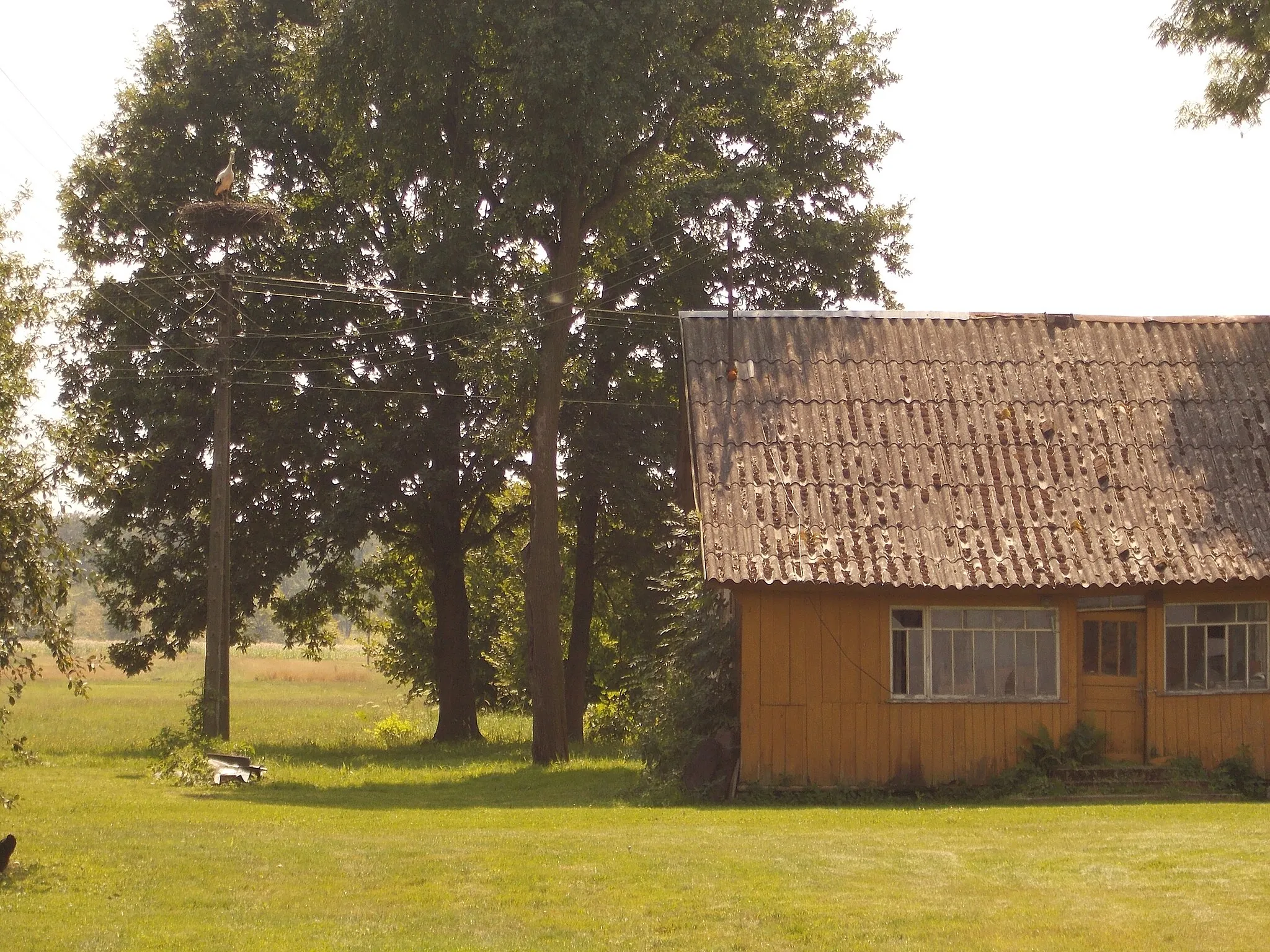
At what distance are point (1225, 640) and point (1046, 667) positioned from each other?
2510 millimetres

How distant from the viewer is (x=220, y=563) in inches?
1015

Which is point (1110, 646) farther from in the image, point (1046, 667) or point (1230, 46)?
point (1230, 46)

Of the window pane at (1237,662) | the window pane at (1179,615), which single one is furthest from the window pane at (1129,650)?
the window pane at (1237,662)

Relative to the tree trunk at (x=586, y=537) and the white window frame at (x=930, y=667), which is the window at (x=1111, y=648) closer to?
the white window frame at (x=930, y=667)

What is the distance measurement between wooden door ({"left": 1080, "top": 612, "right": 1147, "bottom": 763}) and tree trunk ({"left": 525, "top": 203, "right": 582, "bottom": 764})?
354 inches

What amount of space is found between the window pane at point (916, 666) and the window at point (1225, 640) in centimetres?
343

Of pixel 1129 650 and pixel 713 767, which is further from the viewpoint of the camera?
pixel 1129 650

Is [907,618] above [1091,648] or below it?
above

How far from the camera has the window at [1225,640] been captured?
66.0 feet

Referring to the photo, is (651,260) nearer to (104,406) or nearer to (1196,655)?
(1196,655)

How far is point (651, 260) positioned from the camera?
31.4 meters

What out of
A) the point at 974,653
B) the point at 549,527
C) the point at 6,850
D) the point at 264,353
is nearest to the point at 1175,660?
the point at 974,653

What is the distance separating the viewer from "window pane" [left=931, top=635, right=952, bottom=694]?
64.9ft

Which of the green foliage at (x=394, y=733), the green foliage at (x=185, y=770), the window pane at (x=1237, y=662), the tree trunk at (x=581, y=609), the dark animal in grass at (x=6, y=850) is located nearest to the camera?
the dark animal in grass at (x=6, y=850)
